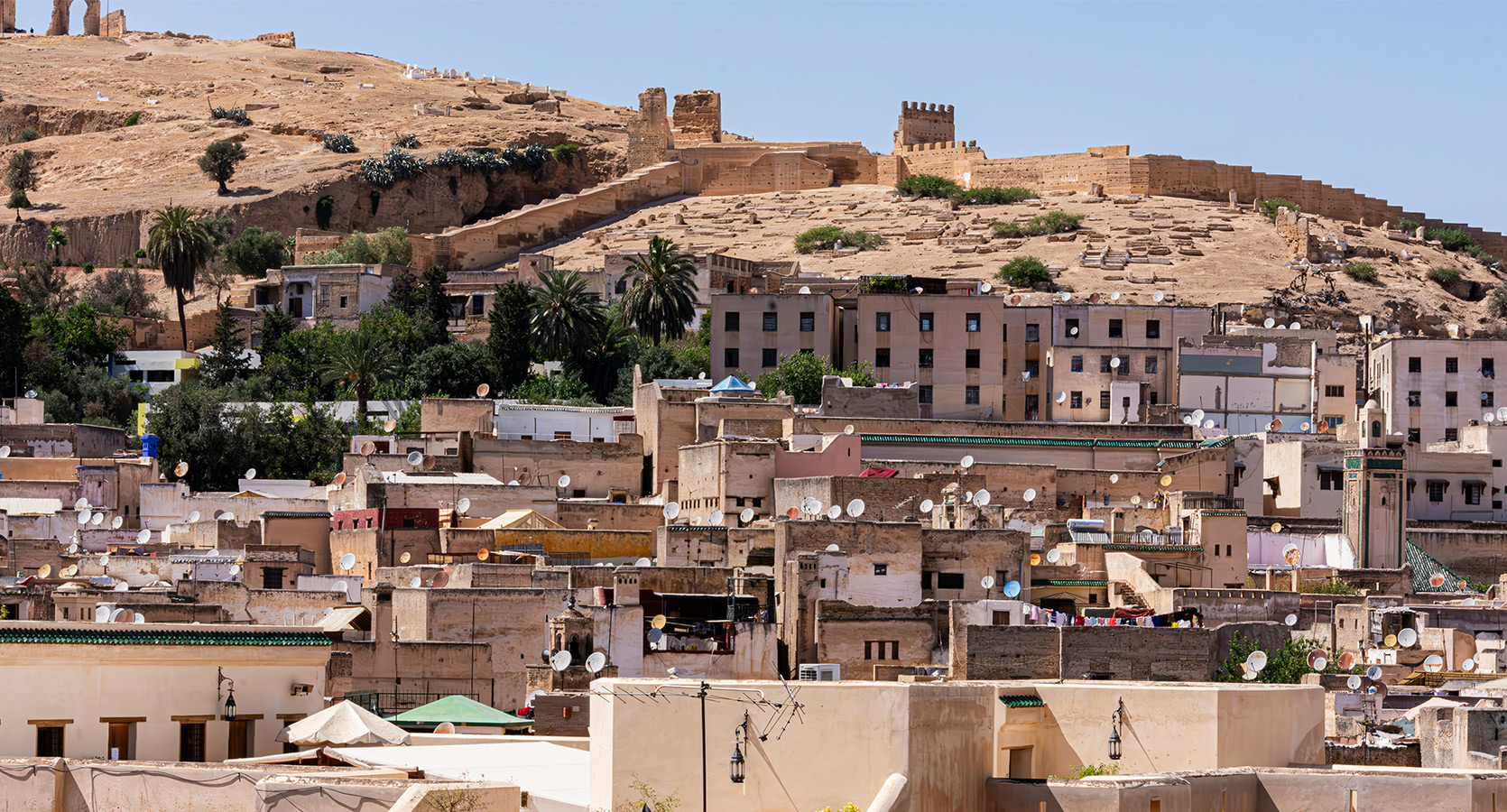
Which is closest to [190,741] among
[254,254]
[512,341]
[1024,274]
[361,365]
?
[361,365]

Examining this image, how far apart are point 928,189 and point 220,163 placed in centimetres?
3335

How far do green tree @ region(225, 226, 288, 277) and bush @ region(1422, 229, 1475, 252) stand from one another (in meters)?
51.7

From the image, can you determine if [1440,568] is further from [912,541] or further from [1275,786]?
[1275,786]

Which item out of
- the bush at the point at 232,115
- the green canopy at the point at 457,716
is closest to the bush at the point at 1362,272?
the bush at the point at 232,115

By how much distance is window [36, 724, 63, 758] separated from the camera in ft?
58.1

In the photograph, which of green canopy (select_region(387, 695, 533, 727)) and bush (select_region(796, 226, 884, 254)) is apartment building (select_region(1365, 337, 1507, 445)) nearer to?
bush (select_region(796, 226, 884, 254))

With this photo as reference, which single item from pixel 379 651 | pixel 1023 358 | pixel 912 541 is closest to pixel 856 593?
pixel 912 541

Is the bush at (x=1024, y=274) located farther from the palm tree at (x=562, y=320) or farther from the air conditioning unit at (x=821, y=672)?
the air conditioning unit at (x=821, y=672)

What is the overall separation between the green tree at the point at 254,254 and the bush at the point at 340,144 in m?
18.6

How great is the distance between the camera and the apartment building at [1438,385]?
57969 mm

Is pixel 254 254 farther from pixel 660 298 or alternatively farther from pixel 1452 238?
pixel 1452 238

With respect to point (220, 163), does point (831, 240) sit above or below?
below

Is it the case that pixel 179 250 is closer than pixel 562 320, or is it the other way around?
pixel 562 320

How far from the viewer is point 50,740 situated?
1780 centimetres
